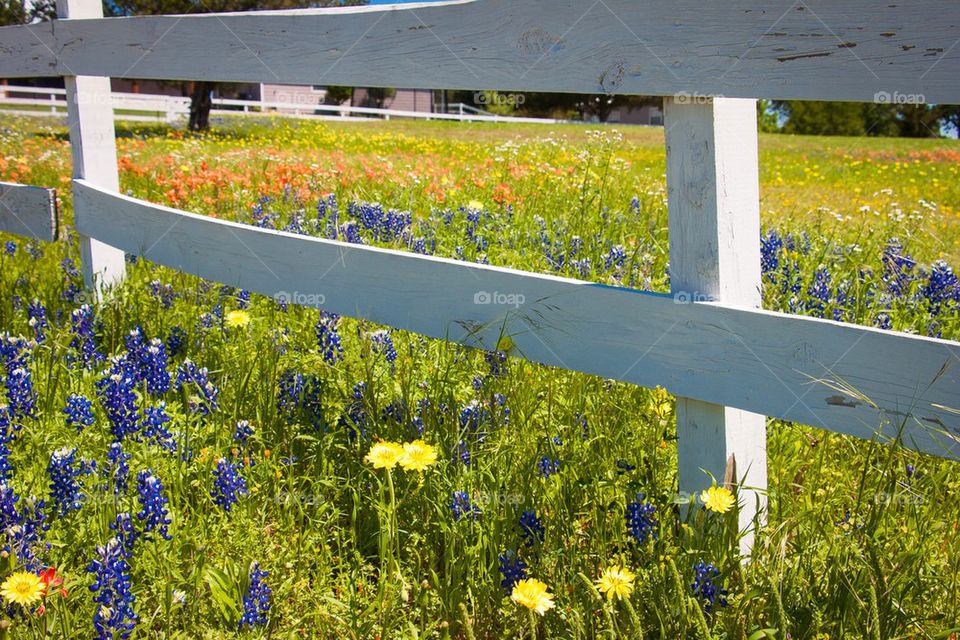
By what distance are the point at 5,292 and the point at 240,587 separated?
11.1 feet

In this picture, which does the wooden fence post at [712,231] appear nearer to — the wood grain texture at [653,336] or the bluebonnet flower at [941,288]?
the wood grain texture at [653,336]

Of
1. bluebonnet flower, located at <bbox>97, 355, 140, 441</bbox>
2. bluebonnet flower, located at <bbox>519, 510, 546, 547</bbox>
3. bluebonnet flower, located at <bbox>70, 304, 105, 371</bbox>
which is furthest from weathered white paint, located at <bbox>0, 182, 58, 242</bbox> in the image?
bluebonnet flower, located at <bbox>519, 510, 546, 547</bbox>

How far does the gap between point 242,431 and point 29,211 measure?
3.01 m

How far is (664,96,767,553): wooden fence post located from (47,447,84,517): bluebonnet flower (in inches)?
64.1

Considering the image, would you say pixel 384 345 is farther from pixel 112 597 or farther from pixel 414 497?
pixel 112 597

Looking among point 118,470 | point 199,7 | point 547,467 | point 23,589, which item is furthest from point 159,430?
point 199,7

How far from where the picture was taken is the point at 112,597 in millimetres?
1892

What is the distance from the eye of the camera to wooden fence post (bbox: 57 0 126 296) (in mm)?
4391

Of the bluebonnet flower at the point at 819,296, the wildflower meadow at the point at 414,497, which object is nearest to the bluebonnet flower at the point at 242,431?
the wildflower meadow at the point at 414,497

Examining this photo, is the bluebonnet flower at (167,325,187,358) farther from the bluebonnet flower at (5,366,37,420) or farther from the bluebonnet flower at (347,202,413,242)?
the bluebonnet flower at (347,202,413,242)

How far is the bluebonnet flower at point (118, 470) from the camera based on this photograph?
7.66 ft

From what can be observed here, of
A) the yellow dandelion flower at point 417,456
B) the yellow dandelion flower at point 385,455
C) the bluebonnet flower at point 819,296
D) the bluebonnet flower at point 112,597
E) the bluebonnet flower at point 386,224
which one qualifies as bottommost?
the bluebonnet flower at point 112,597

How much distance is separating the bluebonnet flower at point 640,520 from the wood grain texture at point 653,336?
305mm

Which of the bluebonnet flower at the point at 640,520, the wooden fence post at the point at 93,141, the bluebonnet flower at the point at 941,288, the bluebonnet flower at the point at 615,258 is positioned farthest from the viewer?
the wooden fence post at the point at 93,141
